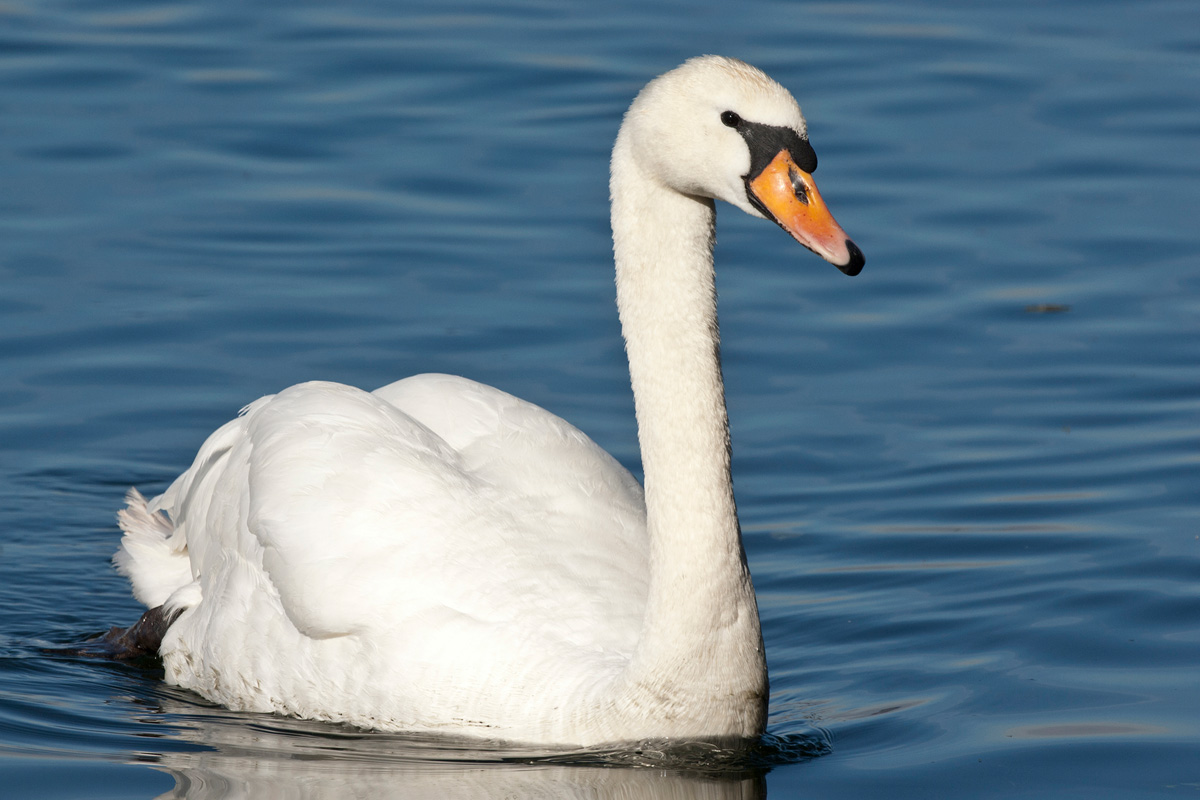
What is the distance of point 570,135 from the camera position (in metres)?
13.7

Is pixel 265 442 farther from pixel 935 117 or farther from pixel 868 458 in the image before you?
pixel 935 117

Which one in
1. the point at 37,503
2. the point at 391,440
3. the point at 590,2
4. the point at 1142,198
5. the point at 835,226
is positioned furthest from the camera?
the point at 590,2

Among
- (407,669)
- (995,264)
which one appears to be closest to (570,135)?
(995,264)

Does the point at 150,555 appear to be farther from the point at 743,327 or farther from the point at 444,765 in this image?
the point at 743,327

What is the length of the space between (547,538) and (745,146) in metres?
1.69

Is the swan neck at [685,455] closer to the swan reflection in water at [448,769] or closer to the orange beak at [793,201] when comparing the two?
the swan reflection in water at [448,769]

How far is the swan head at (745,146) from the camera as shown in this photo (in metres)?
5.85

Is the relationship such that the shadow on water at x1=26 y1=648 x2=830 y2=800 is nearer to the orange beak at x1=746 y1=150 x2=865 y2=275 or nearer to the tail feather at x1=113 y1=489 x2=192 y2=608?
the tail feather at x1=113 y1=489 x2=192 y2=608

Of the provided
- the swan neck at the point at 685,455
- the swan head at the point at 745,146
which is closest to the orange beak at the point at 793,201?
the swan head at the point at 745,146

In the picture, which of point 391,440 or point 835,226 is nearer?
point 835,226

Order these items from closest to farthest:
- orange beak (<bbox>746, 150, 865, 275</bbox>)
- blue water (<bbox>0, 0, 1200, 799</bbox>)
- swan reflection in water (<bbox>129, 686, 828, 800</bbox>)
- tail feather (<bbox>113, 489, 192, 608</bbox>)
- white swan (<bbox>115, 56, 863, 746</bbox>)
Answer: orange beak (<bbox>746, 150, 865, 275</bbox>) < white swan (<bbox>115, 56, 863, 746</bbox>) < swan reflection in water (<bbox>129, 686, 828, 800</bbox>) < blue water (<bbox>0, 0, 1200, 799</bbox>) < tail feather (<bbox>113, 489, 192, 608</bbox>)

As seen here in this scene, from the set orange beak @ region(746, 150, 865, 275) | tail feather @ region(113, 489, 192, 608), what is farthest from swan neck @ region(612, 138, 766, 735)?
tail feather @ region(113, 489, 192, 608)

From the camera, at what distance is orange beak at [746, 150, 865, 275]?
5.82 m

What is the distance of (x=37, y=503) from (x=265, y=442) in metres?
2.35
